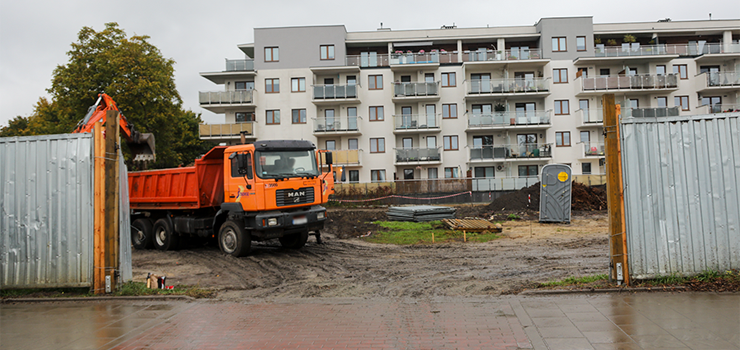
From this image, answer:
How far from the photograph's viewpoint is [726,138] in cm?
688

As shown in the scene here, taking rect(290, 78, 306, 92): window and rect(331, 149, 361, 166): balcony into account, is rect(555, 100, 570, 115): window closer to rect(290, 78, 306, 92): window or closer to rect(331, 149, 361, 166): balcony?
rect(331, 149, 361, 166): balcony

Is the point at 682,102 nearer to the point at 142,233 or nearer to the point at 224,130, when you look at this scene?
the point at 224,130

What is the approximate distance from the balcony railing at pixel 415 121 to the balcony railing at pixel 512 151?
413cm

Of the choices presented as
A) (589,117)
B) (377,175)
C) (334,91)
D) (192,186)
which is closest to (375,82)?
(334,91)

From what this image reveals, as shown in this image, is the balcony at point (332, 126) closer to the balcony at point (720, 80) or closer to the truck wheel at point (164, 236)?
the truck wheel at point (164, 236)

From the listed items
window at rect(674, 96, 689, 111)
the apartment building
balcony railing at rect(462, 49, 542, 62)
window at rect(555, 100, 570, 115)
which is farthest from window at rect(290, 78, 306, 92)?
window at rect(674, 96, 689, 111)

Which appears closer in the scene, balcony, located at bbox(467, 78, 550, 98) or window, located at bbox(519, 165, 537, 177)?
balcony, located at bbox(467, 78, 550, 98)

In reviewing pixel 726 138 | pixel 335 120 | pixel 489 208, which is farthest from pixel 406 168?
pixel 726 138

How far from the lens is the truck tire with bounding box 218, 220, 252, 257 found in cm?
1211

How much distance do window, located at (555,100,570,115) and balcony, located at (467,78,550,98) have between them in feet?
6.29

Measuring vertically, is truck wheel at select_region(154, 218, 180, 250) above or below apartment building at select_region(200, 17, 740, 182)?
below

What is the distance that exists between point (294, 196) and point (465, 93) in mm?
30128

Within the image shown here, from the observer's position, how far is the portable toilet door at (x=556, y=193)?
2022 centimetres

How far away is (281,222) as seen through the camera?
38.9 ft
